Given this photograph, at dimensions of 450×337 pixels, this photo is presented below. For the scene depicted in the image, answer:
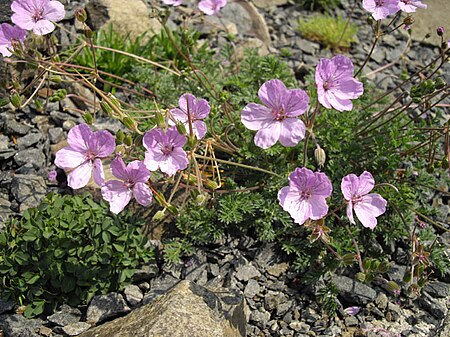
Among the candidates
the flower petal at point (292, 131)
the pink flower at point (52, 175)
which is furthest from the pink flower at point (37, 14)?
the flower petal at point (292, 131)

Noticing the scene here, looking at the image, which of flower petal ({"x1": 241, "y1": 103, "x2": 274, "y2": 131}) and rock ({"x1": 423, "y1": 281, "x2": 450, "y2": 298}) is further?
rock ({"x1": 423, "y1": 281, "x2": 450, "y2": 298})

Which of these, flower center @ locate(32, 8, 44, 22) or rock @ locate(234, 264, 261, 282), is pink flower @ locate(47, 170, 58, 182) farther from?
rock @ locate(234, 264, 261, 282)

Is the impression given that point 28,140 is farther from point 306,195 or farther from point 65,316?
point 306,195

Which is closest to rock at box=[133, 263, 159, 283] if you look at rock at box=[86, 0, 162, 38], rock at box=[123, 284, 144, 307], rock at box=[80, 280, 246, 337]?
rock at box=[123, 284, 144, 307]

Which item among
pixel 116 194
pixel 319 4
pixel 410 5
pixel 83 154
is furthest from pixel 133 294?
pixel 319 4

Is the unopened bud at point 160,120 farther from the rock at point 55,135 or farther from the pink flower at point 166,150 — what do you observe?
the rock at point 55,135
